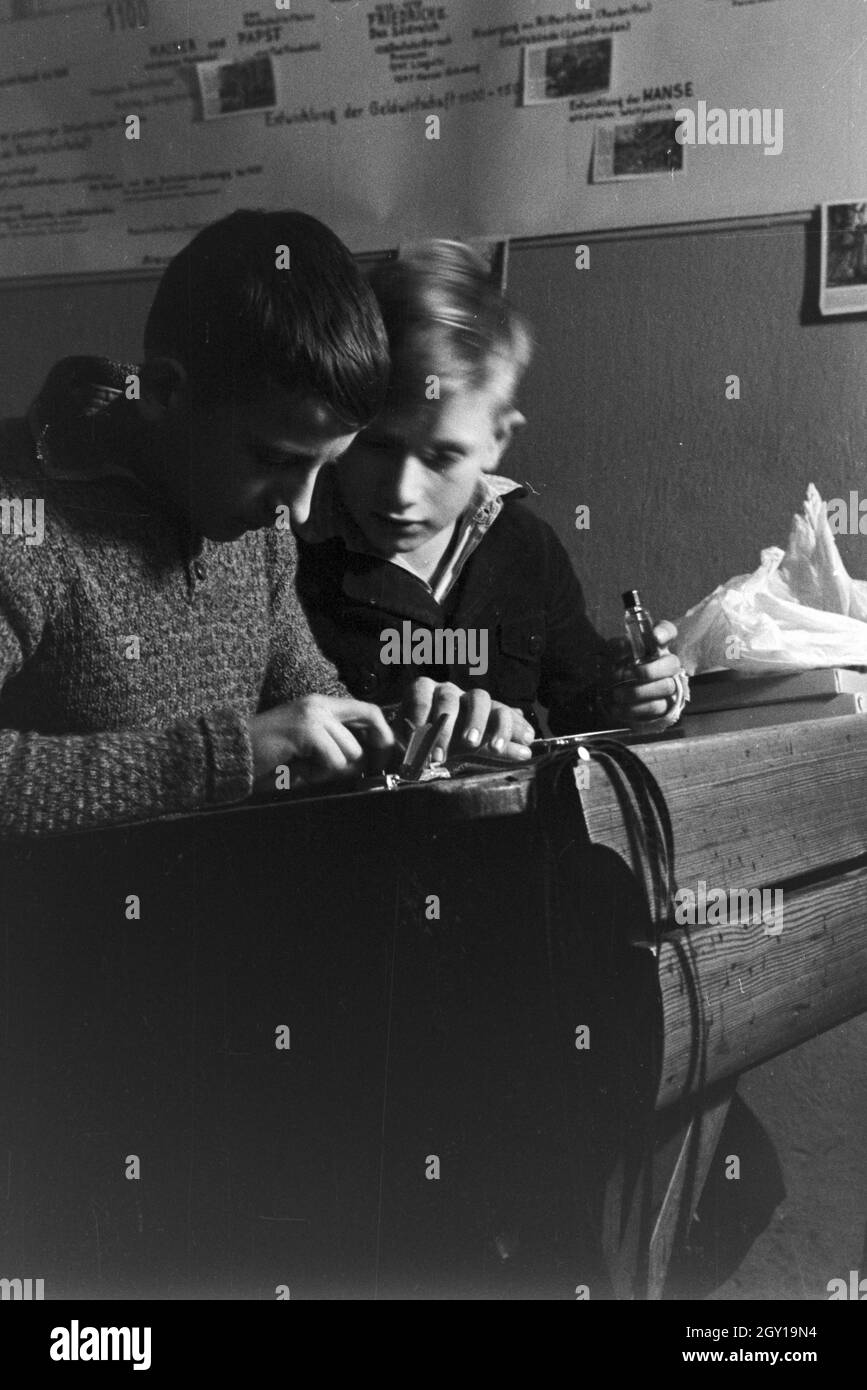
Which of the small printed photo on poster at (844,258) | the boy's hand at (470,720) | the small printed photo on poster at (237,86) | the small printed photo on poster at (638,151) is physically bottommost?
the boy's hand at (470,720)

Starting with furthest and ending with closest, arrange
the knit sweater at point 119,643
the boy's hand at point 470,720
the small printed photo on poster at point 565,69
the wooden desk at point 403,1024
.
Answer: the small printed photo on poster at point 565,69 → the boy's hand at point 470,720 → the knit sweater at point 119,643 → the wooden desk at point 403,1024

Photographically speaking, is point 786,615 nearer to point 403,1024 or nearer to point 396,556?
point 396,556

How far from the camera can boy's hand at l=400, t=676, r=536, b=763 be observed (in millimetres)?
1064

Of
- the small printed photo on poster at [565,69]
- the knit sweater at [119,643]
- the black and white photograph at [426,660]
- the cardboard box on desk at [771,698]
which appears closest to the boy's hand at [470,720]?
the black and white photograph at [426,660]

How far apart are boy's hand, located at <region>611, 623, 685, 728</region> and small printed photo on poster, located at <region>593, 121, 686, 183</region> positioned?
43cm

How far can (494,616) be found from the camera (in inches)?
47.2

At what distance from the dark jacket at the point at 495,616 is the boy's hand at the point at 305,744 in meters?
0.16

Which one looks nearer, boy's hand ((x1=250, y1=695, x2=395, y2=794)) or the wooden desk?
the wooden desk

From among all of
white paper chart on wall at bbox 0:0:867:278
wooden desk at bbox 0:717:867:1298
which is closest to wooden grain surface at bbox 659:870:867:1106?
wooden desk at bbox 0:717:867:1298

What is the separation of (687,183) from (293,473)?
475mm

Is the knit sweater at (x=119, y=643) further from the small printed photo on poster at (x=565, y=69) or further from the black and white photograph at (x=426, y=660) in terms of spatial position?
the small printed photo on poster at (x=565, y=69)

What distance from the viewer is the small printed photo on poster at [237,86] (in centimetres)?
119

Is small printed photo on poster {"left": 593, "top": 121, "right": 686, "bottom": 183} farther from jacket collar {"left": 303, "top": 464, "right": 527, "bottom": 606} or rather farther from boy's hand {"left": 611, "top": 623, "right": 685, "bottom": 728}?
boy's hand {"left": 611, "top": 623, "right": 685, "bottom": 728}

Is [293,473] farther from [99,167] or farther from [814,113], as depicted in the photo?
[814,113]
